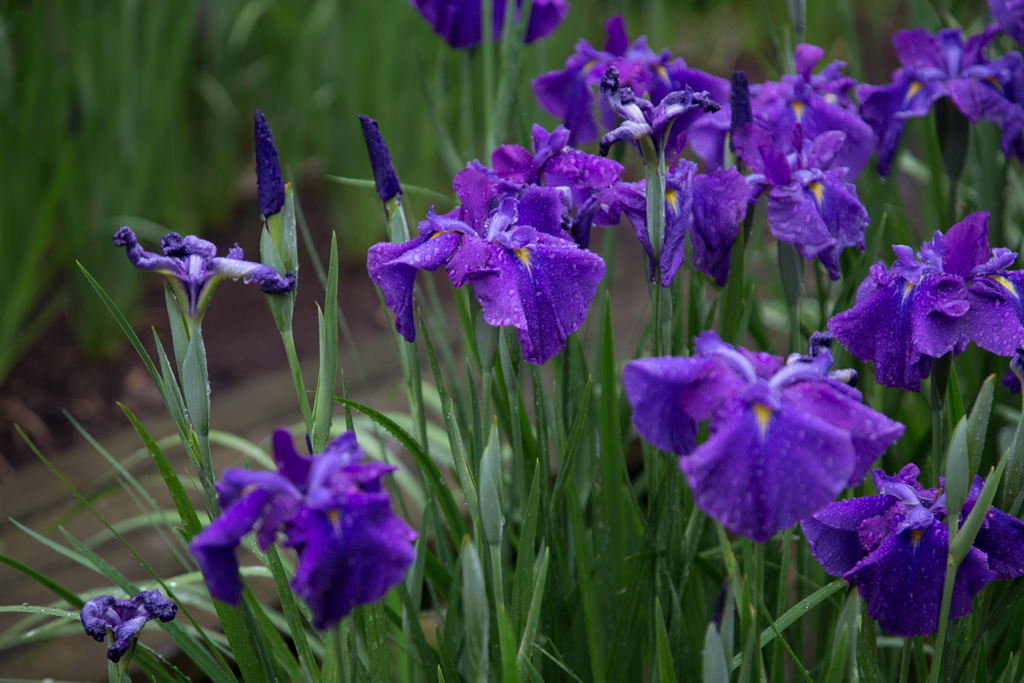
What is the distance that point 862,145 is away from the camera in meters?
1.20

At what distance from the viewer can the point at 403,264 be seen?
752mm

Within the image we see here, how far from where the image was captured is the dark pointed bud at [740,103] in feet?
3.08

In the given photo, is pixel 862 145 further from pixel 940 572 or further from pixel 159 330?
pixel 159 330

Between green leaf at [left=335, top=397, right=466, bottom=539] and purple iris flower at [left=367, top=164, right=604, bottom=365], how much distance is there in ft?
0.28

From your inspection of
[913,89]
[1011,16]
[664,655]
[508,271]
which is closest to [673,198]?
[508,271]

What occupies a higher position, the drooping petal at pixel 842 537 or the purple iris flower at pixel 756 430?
the purple iris flower at pixel 756 430

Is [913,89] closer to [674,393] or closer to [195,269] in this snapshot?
[674,393]

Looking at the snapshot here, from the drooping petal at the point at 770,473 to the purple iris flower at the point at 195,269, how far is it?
1.44 feet

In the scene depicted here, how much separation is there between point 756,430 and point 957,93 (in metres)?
0.99

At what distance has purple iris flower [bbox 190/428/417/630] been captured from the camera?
54cm

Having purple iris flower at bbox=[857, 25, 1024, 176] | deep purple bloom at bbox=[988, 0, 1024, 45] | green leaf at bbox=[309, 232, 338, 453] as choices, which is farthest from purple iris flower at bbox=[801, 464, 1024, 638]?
deep purple bloom at bbox=[988, 0, 1024, 45]

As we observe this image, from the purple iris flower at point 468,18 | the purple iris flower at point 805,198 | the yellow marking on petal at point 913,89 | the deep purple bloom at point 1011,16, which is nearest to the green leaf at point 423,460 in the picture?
the purple iris flower at point 805,198

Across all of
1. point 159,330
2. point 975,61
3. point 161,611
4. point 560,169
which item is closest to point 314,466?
point 161,611

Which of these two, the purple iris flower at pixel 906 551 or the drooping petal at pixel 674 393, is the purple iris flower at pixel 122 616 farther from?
the purple iris flower at pixel 906 551
